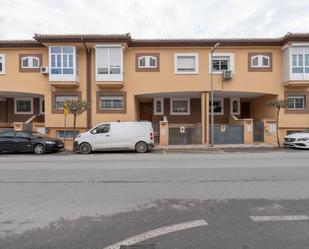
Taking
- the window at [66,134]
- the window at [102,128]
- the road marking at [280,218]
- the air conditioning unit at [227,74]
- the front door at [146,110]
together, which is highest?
the air conditioning unit at [227,74]

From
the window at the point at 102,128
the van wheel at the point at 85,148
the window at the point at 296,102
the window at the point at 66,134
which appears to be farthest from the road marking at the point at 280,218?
the window at the point at 296,102

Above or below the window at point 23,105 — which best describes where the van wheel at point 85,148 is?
below

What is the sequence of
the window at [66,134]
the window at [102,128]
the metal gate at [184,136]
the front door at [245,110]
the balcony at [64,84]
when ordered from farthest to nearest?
the front door at [245,110] < the window at [66,134] < the metal gate at [184,136] < the balcony at [64,84] < the window at [102,128]

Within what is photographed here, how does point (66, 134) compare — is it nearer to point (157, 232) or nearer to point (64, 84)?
point (64, 84)

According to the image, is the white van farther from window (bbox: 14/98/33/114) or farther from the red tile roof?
window (bbox: 14/98/33/114)

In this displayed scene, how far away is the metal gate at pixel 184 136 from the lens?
23609 millimetres

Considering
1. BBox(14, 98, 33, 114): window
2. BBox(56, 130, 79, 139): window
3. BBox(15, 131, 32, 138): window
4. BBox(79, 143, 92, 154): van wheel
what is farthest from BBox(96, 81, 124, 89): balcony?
BBox(14, 98, 33, 114): window

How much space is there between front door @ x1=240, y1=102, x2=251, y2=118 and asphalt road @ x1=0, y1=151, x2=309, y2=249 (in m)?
19.9

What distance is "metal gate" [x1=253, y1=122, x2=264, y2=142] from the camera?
23.9 metres

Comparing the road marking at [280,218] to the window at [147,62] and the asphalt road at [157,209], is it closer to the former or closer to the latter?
the asphalt road at [157,209]

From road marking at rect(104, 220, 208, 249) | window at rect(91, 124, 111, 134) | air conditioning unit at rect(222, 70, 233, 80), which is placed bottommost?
road marking at rect(104, 220, 208, 249)

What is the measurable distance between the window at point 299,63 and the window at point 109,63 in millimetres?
12341

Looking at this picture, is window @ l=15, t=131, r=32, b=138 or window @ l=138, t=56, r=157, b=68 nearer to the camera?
window @ l=15, t=131, r=32, b=138

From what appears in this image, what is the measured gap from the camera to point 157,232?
4801mm
